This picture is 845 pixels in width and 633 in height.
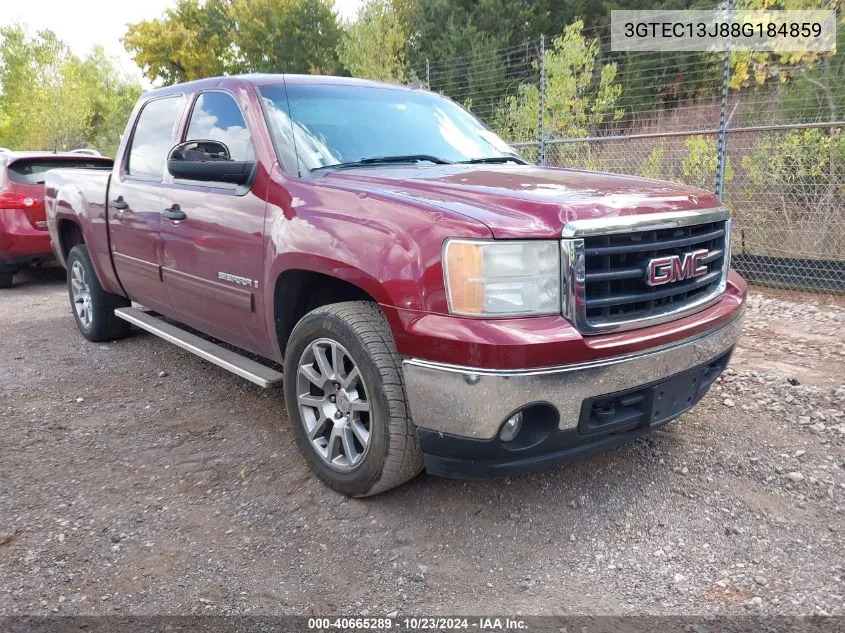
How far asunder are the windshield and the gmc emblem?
1.40 metres

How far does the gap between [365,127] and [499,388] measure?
1895 mm

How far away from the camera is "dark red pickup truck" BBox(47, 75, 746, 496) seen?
2.36 m

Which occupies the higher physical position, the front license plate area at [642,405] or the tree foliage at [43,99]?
the tree foliage at [43,99]

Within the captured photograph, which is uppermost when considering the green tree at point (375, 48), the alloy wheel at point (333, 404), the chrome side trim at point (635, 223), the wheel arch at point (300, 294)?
the green tree at point (375, 48)

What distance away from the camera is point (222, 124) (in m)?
3.72

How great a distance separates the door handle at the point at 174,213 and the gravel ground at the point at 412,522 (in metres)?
1.17

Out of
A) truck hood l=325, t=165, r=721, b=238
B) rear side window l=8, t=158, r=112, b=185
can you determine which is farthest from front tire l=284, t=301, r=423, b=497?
rear side window l=8, t=158, r=112, b=185

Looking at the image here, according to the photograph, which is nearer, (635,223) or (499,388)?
(499,388)

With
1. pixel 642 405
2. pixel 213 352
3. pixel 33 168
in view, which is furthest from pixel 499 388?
pixel 33 168

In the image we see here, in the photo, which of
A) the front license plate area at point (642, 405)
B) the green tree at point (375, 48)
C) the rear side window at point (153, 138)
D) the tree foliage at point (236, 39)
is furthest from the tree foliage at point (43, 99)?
the front license plate area at point (642, 405)

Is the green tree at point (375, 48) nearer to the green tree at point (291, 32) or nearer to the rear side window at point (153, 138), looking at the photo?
the rear side window at point (153, 138)

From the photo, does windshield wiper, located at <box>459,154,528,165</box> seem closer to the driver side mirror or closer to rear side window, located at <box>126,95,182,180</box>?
the driver side mirror

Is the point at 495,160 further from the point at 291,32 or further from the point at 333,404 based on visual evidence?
the point at 291,32

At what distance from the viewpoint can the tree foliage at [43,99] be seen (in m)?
35.4
